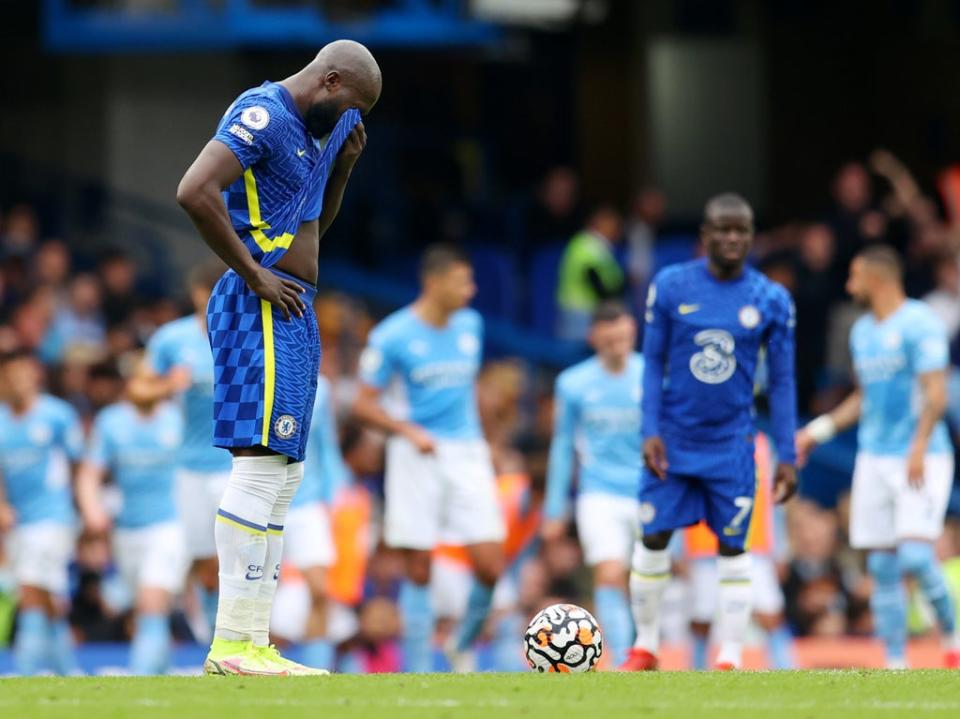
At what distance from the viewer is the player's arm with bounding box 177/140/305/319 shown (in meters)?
7.51

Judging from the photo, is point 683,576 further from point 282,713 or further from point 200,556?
point 282,713

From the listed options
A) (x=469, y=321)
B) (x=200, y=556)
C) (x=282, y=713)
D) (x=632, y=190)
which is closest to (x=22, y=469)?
(x=200, y=556)

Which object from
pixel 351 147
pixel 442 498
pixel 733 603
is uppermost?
pixel 351 147

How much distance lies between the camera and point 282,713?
665cm

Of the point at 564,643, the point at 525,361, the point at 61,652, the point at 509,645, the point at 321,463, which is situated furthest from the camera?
the point at 525,361

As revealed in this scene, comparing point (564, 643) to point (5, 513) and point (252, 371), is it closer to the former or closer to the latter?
point (252, 371)

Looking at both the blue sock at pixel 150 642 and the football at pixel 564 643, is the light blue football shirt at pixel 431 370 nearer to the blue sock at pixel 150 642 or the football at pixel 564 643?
the blue sock at pixel 150 642

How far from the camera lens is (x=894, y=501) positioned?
1216cm

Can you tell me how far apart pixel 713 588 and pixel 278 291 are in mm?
5807

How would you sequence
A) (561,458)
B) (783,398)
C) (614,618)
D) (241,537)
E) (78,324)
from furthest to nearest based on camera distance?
(78,324)
(561,458)
(614,618)
(783,398)
(241,537)

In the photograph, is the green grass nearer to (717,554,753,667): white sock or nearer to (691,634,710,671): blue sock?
(717,554,753,667): white sock

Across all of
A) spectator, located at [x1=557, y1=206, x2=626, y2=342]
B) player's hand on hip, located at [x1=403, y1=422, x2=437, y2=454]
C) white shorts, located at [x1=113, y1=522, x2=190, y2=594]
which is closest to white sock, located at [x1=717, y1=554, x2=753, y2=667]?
player's hand on hip, located at [x1=403, y1=422, x2=437, y2=454]

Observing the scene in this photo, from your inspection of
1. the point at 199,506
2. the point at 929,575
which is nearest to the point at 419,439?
the point at 199,506

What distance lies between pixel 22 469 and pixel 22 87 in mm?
9165
